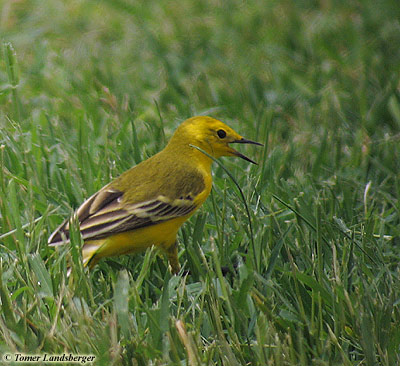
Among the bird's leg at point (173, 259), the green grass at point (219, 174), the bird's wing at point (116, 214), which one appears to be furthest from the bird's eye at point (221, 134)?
the bird's leg at point (173, 259)

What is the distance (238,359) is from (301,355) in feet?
0.94

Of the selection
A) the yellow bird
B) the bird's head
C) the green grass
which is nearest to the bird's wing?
the yellow bird

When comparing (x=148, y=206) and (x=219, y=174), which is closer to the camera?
(x=148, y=206)

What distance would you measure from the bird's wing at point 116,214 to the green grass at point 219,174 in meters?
0.13

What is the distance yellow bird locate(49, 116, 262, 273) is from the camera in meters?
3.35

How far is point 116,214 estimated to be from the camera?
3.40 metres

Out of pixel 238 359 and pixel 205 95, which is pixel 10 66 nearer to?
pixel 205 95

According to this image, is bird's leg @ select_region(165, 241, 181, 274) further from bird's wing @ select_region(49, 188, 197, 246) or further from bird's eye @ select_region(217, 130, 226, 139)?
bird's eye @ select_region(217, 130, 226, 139)

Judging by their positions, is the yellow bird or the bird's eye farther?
the bird's eye

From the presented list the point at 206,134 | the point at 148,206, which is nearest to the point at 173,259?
the point at 148,206

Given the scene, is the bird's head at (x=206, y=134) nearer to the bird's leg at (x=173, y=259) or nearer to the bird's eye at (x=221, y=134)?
the bird's eye at (x=221, y=134)

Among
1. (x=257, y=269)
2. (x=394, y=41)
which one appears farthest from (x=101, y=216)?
(x=394, y=41)

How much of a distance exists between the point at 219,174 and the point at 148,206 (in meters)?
0.96

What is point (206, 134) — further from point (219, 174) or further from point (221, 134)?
point (219, 174)
